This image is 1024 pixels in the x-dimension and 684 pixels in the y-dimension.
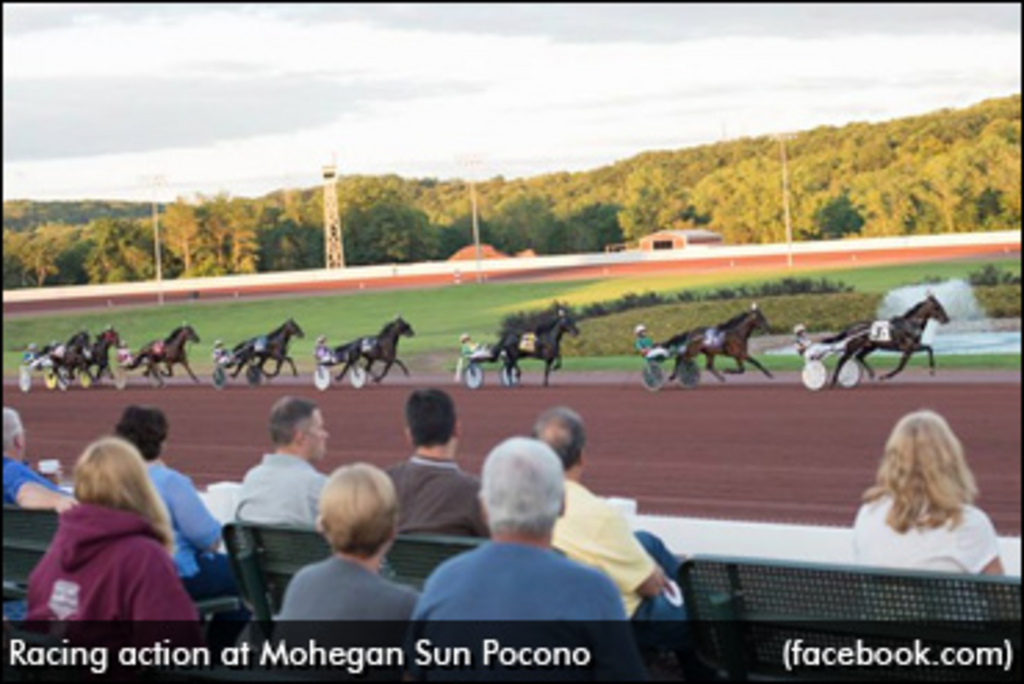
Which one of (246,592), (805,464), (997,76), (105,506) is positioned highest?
(997,76)

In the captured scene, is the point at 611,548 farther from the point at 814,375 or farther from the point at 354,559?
the point at 814,375

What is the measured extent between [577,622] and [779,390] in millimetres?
16359

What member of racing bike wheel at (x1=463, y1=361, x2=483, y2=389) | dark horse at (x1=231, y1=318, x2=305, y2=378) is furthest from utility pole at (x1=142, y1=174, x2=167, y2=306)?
racing bike wheel at (x1=463, y1=361, x2=483, y2=389)

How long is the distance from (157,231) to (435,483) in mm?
22471

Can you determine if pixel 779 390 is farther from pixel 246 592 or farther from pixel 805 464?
pixel 246 592

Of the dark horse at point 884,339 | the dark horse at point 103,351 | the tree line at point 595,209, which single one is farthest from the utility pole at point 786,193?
the dark horse at point 103,351

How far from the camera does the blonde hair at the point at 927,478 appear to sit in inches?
159

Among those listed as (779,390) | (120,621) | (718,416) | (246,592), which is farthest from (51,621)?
(779,390)

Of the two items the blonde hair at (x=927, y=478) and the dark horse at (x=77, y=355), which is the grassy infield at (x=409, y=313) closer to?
the dark horse at (x=77, y=355)

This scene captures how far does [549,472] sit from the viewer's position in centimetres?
343

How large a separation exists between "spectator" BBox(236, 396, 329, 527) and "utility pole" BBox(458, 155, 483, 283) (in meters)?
22.3

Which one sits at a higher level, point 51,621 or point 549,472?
point 549,472

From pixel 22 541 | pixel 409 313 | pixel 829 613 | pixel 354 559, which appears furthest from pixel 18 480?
pixel 409 313

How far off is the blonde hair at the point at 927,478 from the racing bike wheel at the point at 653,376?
16.7 metres
